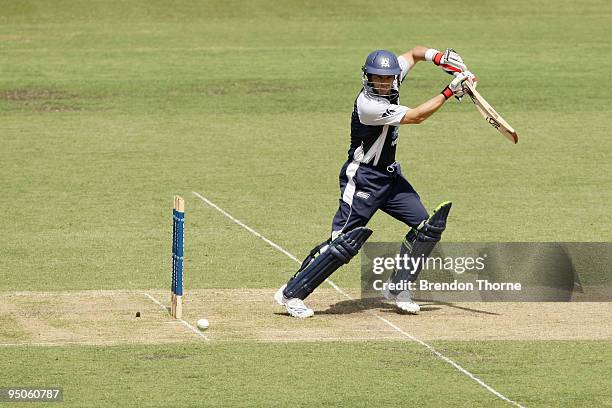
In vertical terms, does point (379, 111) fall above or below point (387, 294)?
above

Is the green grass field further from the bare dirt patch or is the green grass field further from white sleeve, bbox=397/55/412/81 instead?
white sleeve, bbox=397/55/412/81

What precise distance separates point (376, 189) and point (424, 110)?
0.99 metres

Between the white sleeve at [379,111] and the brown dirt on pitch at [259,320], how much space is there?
179cm

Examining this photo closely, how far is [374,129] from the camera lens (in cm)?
1187

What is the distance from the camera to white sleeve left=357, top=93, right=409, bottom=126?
11.6 meters

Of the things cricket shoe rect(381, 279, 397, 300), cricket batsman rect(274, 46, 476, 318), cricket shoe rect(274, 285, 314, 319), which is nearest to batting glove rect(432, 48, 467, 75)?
cricket batsman rect(274, 46, 476, 318)

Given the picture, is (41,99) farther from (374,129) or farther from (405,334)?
(405,334)

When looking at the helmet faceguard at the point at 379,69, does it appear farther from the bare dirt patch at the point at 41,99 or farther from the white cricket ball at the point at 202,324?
the bare dirt patch at the point at 41,99

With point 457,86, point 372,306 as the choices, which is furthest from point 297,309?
point 457,86

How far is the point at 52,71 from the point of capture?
90.4ft

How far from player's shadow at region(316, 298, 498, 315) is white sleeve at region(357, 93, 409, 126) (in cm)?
178

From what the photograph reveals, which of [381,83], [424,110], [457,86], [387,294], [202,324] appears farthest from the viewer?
[387,294]

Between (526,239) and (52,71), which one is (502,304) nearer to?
(526,239)

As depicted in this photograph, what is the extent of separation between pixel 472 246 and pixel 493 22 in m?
20.0
